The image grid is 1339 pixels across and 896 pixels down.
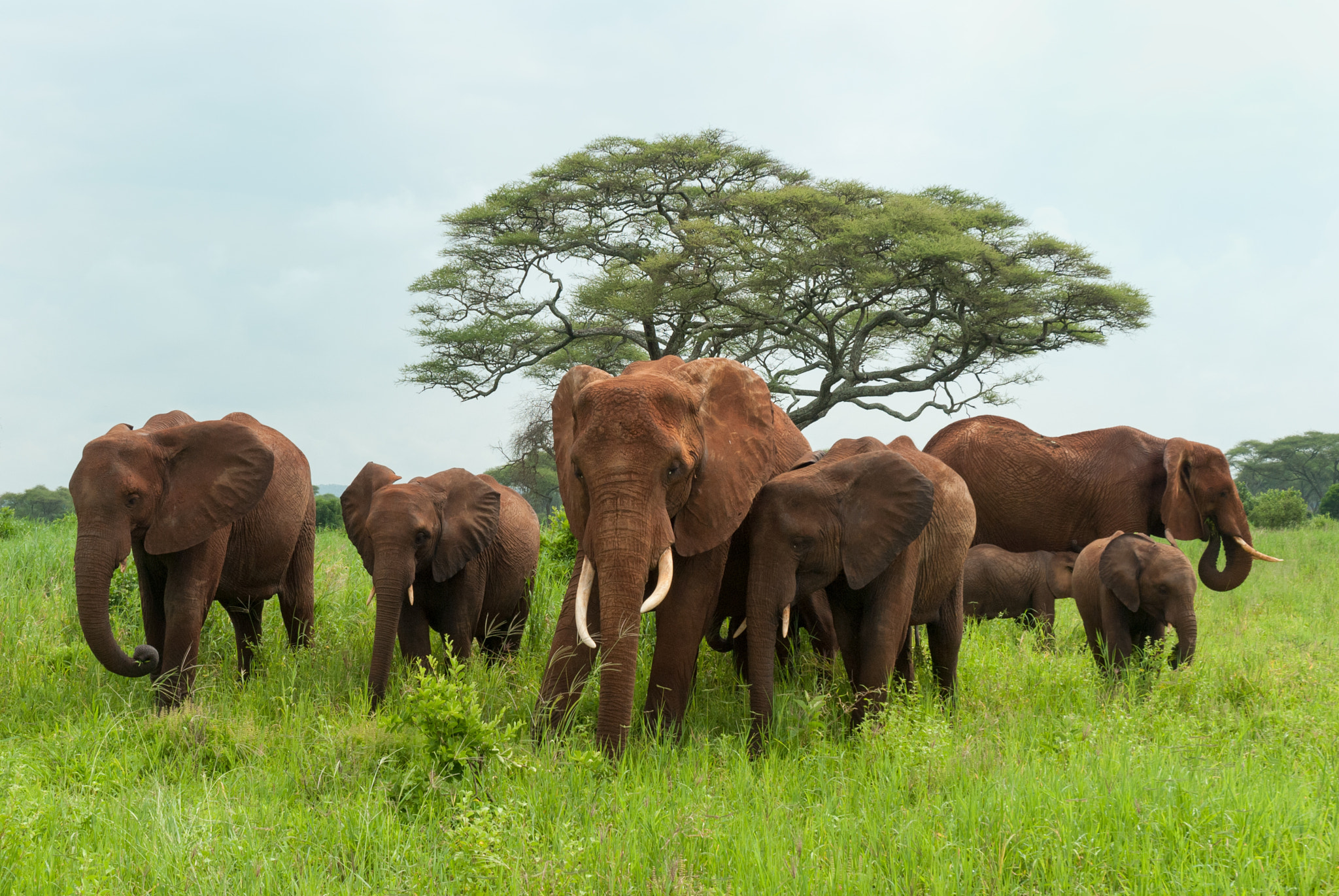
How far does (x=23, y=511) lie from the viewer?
1956 inches

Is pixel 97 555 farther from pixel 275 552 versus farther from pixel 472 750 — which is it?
pixel 472 750

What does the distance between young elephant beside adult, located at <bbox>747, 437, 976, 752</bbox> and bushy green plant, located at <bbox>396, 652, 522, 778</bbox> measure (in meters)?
1.42

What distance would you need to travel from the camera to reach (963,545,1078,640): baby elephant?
1081 cm

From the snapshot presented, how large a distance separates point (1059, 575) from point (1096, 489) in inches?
50.7

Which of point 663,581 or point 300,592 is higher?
point 663,581

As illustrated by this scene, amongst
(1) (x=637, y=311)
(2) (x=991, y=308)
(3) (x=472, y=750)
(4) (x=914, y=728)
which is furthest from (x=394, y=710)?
(2) (x=991, y=308)

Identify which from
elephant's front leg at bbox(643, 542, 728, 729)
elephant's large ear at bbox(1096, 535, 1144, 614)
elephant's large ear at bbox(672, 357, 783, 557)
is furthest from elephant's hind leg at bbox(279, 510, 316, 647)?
elephant's large ear at bbox(1096, 535, 1144, 614)

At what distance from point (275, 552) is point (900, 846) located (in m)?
5.61

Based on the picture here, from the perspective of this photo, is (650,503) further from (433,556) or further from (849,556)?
(433,556)

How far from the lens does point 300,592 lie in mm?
8734

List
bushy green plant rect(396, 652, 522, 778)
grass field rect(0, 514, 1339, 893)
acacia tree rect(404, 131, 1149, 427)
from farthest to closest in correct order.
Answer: acacia tree rect(404, 131, 1149, 427) → bushy green plant rect(396, 652, 522, 778) → grass field rect(0, 514, 1339, 893)

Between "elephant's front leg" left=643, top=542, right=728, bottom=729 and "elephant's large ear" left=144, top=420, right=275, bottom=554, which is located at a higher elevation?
"elephant's large ear" left=144, top=420, right=275, bottom=554

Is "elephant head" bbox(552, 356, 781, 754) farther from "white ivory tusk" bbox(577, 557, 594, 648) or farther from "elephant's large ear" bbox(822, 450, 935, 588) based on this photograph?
"elephant's large ear" bbox(822, 450, 935, 588)

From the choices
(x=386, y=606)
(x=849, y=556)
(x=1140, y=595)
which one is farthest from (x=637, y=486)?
(x=1140, y=595)
